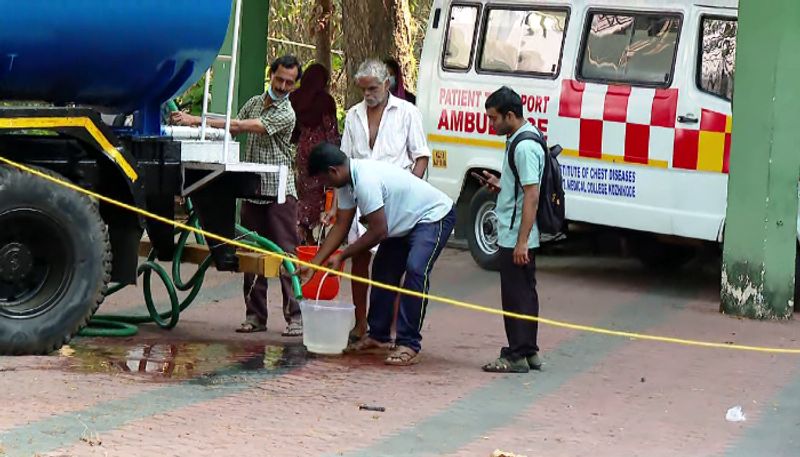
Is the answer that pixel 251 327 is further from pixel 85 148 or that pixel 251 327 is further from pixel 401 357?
pixel 85 148

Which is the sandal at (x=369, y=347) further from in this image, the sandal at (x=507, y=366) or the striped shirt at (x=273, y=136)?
the striped shirt at (x=273, y=136)

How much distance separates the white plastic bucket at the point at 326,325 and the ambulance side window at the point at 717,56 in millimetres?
4158

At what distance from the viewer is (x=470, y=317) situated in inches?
423

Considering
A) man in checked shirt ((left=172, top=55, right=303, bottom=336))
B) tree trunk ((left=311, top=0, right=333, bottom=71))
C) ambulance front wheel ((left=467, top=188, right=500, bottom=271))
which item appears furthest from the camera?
tree trunk ((left=311, top=0, right=333, bottom=71))

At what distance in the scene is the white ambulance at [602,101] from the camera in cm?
1166

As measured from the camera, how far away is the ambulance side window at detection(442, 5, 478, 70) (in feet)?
44.0

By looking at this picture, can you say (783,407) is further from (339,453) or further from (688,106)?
(688,106)

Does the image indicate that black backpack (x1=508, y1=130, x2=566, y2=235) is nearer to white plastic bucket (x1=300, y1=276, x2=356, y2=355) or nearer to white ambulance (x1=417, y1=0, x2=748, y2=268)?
white plastic bucket (x1=300, y1=276, x2=356, y2=355)

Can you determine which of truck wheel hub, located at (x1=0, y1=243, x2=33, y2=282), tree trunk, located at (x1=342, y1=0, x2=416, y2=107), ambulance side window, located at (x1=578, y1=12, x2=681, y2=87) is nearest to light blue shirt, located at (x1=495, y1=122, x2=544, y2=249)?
truck wheel hub, located at (x1=0, y1=243, x2=33, y2=282)

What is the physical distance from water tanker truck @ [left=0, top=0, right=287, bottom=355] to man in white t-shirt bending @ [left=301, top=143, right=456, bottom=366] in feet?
2.80

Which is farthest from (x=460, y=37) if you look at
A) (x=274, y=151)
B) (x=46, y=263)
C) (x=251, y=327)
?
(x=46, y=263)

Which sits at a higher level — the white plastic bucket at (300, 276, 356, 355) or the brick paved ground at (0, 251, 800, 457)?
the white plastic bucket at (300, 276, 356, 355)

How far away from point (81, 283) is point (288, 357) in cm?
127

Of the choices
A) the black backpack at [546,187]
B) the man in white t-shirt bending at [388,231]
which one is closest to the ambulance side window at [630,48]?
the black backpack at [546,187]
